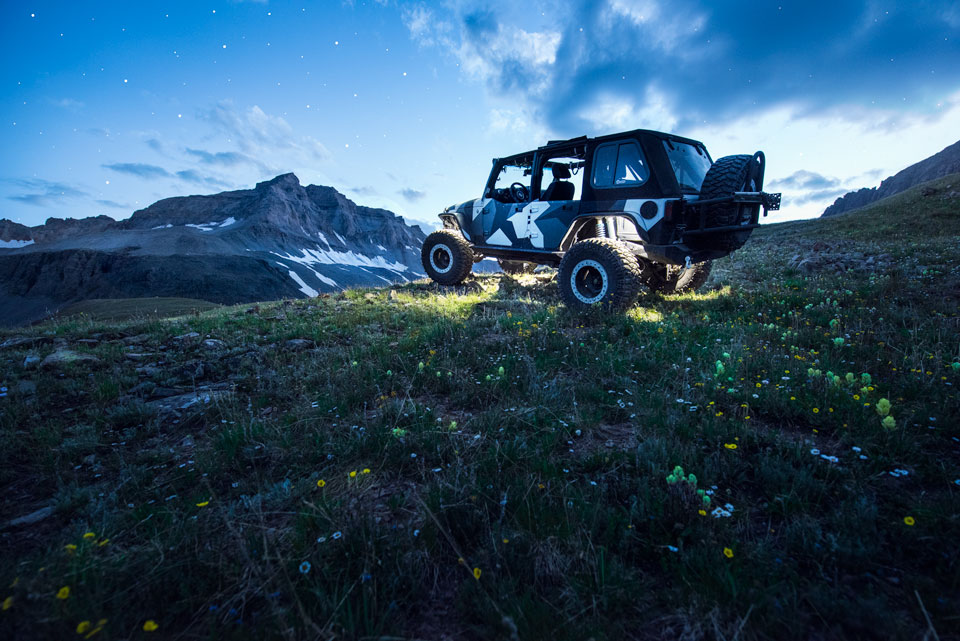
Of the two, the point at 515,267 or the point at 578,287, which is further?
the point at 515,267

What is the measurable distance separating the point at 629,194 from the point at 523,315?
316 cm

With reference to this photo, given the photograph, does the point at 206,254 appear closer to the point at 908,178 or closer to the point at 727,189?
the point at 727,189

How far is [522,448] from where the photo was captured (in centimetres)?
262

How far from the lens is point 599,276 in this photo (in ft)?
23.9

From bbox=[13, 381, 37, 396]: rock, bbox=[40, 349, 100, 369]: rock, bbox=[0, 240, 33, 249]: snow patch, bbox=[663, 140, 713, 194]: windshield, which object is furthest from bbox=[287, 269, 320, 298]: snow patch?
bbox=[0, 240, 33, 249]: snow patch

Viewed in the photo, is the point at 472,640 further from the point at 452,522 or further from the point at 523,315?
the point at 523,315

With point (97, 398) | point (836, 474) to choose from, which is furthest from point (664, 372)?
point (97, 398)

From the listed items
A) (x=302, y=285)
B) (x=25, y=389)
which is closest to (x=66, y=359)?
(x=25, y=389)

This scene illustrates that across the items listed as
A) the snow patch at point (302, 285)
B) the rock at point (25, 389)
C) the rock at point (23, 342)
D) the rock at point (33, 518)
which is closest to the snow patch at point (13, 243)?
the snow patch at point (302, 285)

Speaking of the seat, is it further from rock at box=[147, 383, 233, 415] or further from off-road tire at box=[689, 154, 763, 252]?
rock at box=[147, 383, 233, 415]

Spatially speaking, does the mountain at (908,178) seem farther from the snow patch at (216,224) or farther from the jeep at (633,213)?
the snow patch at (216,224)

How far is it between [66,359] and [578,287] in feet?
25.4

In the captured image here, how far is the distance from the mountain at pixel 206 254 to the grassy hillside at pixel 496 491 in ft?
101

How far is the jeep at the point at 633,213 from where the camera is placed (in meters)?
6.65
